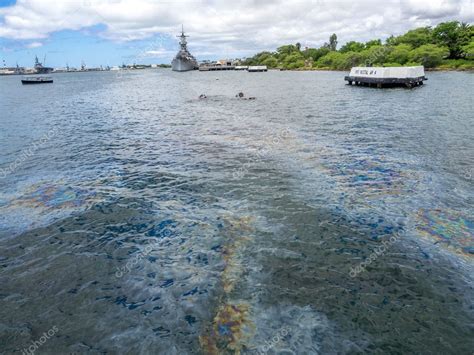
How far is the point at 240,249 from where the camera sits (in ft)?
51.7

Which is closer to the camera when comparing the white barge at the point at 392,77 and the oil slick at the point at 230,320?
the oil slick at the point at 230,320

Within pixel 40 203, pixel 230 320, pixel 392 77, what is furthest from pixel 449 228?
pixel 392 77

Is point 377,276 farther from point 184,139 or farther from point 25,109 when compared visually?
point 25,109

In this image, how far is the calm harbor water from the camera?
11016 millimetres

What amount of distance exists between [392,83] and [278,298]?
97030 mm

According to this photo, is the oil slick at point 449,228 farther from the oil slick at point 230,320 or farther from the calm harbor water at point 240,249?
the oil slick at point 230,320

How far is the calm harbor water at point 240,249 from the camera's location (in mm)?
11016

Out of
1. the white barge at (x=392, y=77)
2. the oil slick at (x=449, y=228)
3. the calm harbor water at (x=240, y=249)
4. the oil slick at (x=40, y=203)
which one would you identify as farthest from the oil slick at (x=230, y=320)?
the white barge at (x=392, y=77)

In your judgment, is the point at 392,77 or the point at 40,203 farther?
the point at 392,77

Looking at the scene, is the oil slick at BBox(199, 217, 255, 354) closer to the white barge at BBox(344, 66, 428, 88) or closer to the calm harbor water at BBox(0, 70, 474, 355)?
the calm harbor water at BBox(0, 70, 474, 355)

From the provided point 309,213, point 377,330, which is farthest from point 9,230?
point 377,330

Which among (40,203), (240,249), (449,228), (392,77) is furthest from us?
(392,77)

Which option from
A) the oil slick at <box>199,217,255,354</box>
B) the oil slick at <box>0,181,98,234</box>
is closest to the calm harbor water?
the oil slick at <box>199,217,255,354</box>

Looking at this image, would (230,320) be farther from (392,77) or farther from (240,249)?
(392,77)
